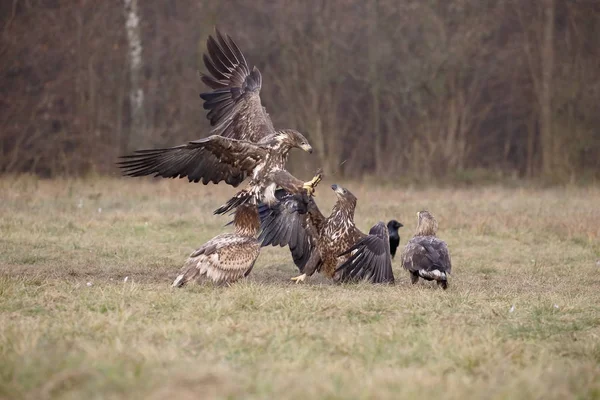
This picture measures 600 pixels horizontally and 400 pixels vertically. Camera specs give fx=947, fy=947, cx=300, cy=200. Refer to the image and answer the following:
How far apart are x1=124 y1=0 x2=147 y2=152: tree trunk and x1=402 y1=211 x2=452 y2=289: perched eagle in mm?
15995

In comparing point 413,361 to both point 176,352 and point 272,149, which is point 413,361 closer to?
point 176,352

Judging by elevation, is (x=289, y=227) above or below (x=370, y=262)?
above

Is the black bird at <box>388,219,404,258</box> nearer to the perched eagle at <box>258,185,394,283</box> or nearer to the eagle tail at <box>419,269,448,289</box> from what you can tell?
the perched eagle at <box>258,185,394,283</box>

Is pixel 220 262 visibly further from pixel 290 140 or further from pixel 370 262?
pixel 290 140

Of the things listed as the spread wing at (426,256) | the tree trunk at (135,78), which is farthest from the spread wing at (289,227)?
the tree trunk at (135,78)

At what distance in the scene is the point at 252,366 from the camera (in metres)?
5.40

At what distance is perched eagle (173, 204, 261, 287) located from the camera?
330 inches

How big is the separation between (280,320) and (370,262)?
265cm

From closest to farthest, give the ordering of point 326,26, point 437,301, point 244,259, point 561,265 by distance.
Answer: point 437,301 → point 244,259 → point 561,265 → point 326,26

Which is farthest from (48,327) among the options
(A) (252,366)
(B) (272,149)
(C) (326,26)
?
(C) (326,26)

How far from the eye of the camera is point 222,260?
844 centimetres

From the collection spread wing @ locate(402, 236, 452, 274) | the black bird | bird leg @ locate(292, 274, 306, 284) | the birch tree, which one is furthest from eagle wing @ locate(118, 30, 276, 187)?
the birch tree

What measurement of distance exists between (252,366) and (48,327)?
1.64 metres

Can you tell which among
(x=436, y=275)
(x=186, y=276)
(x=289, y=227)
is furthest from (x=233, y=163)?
(x=436, y=275)
